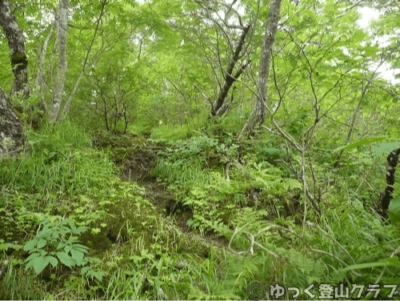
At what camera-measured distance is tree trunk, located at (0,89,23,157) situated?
3.27 m

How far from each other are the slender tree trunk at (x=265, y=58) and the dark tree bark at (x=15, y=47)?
12.5 feet

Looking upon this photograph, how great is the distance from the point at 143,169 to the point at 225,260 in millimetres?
2727

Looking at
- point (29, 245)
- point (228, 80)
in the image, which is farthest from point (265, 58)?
point (29, 245)

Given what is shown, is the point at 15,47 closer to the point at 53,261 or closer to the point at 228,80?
the point at 228,80

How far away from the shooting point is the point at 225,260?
2119mm

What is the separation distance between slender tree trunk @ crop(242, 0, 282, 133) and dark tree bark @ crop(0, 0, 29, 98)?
12.5 feet

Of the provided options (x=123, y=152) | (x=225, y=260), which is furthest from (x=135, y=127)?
(x=225, y=260)

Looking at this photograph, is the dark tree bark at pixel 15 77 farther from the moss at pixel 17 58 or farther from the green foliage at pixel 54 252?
the green foliage at pixel 54 252

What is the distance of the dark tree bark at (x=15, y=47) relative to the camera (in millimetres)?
3986

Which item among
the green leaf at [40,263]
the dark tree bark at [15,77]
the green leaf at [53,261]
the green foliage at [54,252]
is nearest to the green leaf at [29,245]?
the green foliage at [54,252]

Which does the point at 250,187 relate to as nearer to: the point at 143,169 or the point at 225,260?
the point at 225,260

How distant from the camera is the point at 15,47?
4082mm

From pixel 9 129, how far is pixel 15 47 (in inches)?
60.9

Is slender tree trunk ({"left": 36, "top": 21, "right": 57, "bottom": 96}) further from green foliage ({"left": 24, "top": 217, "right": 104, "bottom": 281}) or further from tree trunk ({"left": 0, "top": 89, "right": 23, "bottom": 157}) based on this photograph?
green foliage ({"left": 24, "top": 217, "right": 104, "bottom": 281})
